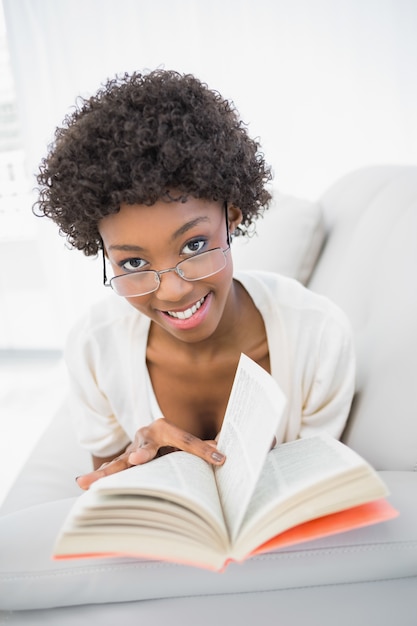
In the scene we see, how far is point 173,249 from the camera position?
1.00 m

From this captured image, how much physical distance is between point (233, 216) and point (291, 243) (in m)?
0.58

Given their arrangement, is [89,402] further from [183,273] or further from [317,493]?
[317,493]

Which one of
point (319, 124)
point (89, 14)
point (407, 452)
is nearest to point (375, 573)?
point (407, 452)

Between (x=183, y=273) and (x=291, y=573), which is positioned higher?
(x=183, y=273)

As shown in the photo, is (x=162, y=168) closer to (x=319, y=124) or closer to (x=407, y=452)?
(x=407, y=452)

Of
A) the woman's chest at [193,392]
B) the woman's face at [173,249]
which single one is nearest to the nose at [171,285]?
the woman's face at [173,249]

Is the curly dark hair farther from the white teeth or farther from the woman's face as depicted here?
the white teeth

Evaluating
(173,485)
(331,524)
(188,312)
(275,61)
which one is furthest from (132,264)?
(275,61)

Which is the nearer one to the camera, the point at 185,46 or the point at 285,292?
the point at 285,292

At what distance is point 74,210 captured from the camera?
107 cm

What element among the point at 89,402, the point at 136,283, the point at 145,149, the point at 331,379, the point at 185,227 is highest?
the point at 145,149

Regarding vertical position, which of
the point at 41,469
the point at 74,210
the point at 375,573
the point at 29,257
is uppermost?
the point at 74,210

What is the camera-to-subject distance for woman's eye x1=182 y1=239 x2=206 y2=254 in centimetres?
103

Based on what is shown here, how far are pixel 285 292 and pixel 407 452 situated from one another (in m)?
0.43
